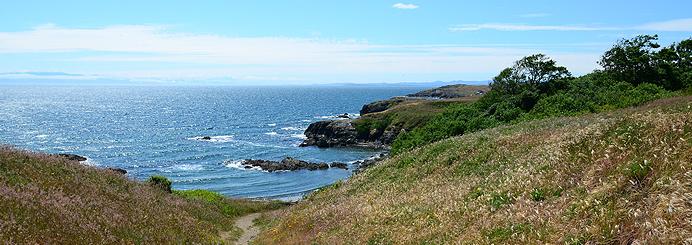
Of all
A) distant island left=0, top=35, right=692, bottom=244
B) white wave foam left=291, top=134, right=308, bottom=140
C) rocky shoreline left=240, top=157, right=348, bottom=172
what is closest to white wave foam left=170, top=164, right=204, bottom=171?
rocky shoreline left=240, top=157, right=348, bottom=172

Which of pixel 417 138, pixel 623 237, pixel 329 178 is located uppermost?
pixel 623 237

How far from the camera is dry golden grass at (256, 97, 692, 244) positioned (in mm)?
11336

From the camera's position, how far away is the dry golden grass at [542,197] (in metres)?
11.3

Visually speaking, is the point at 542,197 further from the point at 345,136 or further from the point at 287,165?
the point at 345,136

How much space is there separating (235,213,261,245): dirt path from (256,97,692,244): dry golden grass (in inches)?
72.4

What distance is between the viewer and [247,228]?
35406 millimetres

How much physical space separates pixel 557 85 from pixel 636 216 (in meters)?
81.5

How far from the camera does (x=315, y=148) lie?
111 meters

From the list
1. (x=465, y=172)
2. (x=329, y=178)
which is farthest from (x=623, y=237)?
(x=329, y=178)

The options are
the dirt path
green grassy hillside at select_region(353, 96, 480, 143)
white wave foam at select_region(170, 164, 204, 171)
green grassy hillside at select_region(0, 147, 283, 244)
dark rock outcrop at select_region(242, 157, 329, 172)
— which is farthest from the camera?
green grassy hillside at select_region(353, 96, 480, 143)

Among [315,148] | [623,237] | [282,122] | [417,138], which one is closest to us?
[623,237]

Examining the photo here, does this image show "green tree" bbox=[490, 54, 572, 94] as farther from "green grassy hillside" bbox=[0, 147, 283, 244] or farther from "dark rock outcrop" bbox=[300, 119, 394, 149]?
"green grassy hillside" bbox=[0, 147, 283, 244]

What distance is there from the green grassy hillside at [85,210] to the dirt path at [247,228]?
648 mm

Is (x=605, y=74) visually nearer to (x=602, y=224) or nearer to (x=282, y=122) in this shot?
(x=602, y=224)
